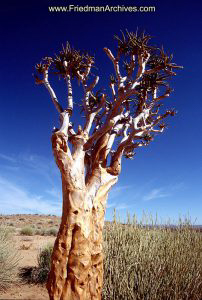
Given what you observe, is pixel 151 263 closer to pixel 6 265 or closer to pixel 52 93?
pixel 52 93

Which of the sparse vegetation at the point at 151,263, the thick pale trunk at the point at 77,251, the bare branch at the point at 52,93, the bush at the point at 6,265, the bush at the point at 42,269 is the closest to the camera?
the thick pale trunk at the point at 77,251

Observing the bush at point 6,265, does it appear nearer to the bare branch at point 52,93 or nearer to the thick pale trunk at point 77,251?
the thick pale trunk at point 77,251

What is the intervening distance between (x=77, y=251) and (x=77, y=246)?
83 millimetres

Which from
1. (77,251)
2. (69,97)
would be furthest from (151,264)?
(69,97)

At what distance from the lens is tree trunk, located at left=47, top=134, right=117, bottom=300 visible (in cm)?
475

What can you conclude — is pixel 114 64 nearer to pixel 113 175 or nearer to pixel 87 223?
pixel 113 175

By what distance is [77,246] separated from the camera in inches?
193

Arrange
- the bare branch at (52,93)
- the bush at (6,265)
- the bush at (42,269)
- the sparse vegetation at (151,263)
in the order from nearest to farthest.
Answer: the sparse vegetation at (151,263), the bare branch at (52,93), the bush at (6,265), the bush at (42,269)

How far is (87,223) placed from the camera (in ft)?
17.0

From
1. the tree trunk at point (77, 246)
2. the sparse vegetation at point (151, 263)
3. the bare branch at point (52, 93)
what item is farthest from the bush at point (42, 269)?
the bare branch at point (52, 93)

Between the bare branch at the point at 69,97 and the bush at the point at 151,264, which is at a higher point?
the bare branch at the point at 69,97

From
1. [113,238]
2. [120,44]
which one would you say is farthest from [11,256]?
[120,44]

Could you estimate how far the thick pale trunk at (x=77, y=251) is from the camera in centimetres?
475

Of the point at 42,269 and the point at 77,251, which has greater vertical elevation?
the point at 77,251
